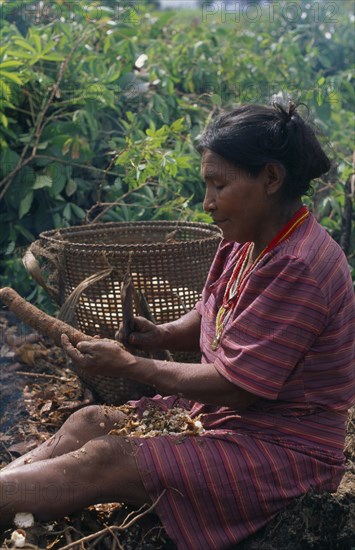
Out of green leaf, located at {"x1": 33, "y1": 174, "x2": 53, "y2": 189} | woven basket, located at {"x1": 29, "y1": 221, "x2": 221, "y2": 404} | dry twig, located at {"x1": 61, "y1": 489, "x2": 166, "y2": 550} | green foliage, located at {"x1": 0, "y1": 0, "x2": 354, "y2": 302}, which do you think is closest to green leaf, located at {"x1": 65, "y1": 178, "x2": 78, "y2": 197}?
green foliage, located at {"x1": 0, "y1": 0, "x2": 354, "y2": 302}

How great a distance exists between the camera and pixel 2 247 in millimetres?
4566

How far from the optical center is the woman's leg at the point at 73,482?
213cm

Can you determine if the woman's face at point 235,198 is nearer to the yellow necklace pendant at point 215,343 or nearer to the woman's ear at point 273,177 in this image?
the woman's ear at point 273,177

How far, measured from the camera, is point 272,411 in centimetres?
225

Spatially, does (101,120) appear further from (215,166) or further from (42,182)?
(215,166)

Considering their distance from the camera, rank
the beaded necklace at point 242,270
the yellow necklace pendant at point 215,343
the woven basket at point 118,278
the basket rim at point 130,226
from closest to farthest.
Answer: the beaded necklace at point 242,270
the yellow necklace pendant at point 215,343
the woven basket at point 118,278
the basket rim at point 130,226

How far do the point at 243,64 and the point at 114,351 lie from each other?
4.07 meters

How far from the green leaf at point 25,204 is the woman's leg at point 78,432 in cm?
209

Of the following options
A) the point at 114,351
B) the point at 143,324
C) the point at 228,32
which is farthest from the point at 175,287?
the point at 228,32

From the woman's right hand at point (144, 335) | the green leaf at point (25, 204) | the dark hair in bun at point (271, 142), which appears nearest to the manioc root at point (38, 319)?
the woman's right hand at point (144, 335)

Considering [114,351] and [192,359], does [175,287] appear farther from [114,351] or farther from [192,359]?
[114,351]

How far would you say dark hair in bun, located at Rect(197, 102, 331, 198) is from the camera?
7.12 feet

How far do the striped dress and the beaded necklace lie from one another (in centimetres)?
3

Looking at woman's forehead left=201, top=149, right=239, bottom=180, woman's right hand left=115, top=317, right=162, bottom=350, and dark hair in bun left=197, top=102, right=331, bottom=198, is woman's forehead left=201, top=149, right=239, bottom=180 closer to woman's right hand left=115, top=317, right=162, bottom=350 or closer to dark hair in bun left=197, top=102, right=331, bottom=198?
dark hair in bun left=197, top=102, right=331, bottom=198
